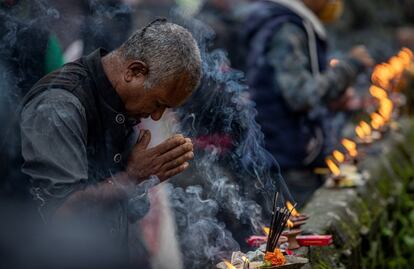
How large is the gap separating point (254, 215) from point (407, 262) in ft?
7.23

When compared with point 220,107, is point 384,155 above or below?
below

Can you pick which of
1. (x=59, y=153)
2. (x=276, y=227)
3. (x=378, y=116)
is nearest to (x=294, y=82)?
(x=276, y=227)

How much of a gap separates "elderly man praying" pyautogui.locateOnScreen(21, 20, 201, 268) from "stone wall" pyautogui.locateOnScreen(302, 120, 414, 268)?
1195 mm

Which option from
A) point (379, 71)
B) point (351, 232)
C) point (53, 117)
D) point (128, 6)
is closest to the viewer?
point (53, 117)

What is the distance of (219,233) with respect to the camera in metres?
4.51

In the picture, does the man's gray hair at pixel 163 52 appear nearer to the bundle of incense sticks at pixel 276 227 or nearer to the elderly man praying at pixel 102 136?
the elderly man praying at pixel 102 136

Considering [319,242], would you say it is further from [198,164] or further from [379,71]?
[379,71]

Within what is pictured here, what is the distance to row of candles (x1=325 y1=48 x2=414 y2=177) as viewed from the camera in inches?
293

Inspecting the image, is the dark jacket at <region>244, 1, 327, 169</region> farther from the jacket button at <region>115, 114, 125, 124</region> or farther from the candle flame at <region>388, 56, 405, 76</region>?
the candle flame at <region>388, 56, 405, 76</region>

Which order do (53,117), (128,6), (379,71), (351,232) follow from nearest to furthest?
1. (53,117)
2. (128,6)
3. (351,232)
4. (379,71)

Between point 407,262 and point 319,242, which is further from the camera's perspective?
point 407,262

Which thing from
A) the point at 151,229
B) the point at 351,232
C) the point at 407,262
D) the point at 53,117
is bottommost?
the point at 407,262

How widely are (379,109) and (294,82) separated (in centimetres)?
376

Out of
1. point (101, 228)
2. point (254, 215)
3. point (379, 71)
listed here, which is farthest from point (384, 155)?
point (101, 228)
